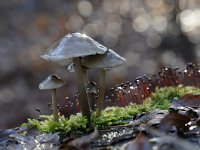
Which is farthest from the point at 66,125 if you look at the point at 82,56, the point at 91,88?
the point at 82,56

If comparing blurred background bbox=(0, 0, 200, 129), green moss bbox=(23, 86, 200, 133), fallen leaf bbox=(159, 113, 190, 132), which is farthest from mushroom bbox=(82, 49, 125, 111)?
blurred background bbox=(0, 0, 200, 129)

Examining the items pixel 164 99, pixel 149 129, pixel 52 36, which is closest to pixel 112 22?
pixel 52 36

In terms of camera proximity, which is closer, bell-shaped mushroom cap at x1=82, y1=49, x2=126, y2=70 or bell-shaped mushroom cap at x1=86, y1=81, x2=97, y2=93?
bell-shaped mushroom cap at x1=82, y1=49, x2=126, y2=70

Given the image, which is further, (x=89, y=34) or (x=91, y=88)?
(x=89, y=34)

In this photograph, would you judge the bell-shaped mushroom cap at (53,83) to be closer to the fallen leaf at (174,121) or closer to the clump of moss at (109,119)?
the clump of moss at (109,119)

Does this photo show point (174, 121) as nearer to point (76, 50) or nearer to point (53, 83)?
point (76, 50)

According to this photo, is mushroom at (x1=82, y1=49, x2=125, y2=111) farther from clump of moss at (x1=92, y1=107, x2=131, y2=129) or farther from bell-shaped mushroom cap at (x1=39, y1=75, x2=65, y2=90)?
clump of moss at (x1=92, y1=107, x2=131, y2=129)
